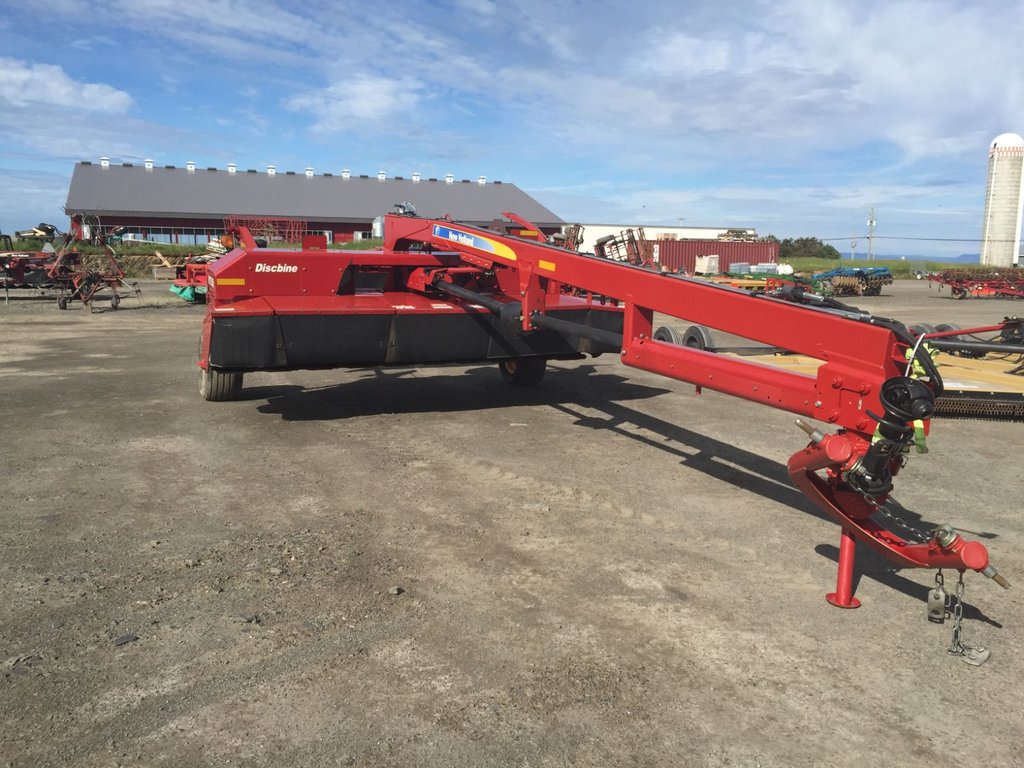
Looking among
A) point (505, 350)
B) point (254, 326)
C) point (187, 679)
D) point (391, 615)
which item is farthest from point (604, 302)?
point (187, 679)

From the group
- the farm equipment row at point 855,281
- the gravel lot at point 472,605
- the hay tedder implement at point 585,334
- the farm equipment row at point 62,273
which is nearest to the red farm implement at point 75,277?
the farm equipment row at point 62,273

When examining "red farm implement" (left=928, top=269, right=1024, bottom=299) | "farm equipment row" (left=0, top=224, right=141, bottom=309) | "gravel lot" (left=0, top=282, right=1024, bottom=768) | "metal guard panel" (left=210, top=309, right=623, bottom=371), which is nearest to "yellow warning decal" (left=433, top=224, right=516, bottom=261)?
"metal guard panel" (left=210, top=309, right=623, bottom=371)

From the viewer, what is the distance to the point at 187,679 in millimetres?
2996

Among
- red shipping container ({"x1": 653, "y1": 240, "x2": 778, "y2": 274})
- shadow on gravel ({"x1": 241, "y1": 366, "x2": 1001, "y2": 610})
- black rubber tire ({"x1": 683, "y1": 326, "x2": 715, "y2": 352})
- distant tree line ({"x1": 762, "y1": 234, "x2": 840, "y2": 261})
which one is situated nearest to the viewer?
shadow on gravel ({"x1": 241, "y1": 366, "x2": 1001, "y2": 610})

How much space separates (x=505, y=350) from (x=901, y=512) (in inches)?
157

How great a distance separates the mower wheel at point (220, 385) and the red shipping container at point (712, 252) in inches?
1417

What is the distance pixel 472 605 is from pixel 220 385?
17.2 feet

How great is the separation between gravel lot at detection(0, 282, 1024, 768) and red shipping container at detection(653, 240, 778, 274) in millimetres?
36989

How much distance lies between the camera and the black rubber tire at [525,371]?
898 cm

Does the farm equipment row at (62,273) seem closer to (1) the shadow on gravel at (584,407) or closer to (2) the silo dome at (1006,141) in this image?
(1) the shadow on gravel at (584,407)

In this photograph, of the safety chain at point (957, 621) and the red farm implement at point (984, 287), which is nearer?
the safety chain at point (957, 621)

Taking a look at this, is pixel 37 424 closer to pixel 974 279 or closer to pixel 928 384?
pixel 928 384

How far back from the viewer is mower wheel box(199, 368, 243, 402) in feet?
25.9

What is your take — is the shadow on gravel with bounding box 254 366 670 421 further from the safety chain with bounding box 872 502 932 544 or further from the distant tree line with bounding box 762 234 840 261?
the distant tree line with bounding box 762 234 840 261
